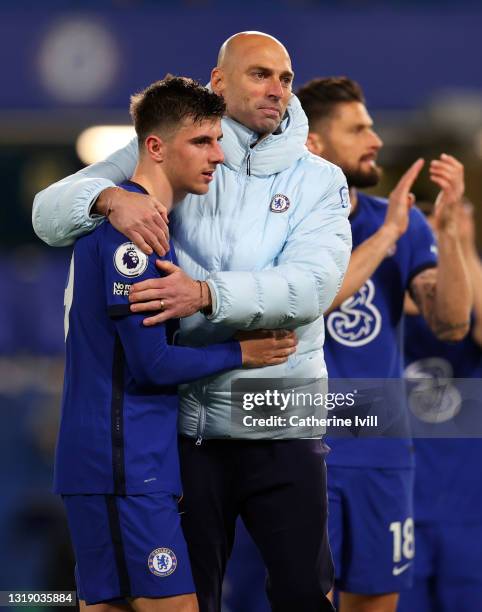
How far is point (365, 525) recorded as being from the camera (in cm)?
459

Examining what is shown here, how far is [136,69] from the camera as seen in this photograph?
36.5 ft

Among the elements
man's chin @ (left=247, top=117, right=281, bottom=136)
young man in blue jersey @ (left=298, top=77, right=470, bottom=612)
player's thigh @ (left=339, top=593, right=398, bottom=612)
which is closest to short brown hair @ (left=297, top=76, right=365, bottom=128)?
young man in blue jersey @ (left=298, top=77, right=470, bottom=612)

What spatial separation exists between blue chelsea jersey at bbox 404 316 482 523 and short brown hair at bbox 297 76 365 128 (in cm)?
120

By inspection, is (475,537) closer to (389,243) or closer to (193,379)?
(389,243)

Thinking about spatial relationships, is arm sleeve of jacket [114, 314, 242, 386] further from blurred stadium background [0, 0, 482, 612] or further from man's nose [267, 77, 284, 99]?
blurred stadium background [0, 0, 482, 612]

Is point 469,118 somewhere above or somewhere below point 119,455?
above

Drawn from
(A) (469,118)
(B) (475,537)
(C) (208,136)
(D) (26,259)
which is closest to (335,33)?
(A) (469,118)

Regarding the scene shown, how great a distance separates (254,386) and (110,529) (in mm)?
610

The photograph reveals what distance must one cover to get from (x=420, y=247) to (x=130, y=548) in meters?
2.02

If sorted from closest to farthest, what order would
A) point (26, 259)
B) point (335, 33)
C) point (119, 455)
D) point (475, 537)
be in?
point (119, 455) → point (475, 537) → point (26, 259) → point (335, 33)

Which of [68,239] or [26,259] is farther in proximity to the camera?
[26,259]

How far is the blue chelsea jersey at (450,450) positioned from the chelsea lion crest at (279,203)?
69.0 inches

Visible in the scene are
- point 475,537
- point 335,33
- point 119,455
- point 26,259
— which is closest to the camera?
point 119,455

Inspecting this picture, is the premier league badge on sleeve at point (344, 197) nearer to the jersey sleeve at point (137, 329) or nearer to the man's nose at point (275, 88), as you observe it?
the man's nose at point (275, 88)
